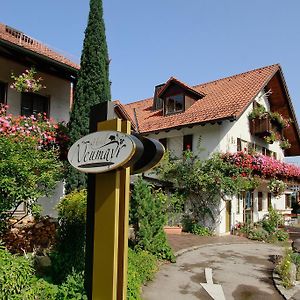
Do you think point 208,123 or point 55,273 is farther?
point 208,123

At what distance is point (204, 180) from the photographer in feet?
58.9

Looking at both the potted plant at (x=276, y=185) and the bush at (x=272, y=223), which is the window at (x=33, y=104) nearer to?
the bush at (x=272, y=223)

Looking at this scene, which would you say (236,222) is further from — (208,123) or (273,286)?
(273,286)

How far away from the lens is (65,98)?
12.6 metres

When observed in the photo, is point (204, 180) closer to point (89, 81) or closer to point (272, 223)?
point (272, 223)

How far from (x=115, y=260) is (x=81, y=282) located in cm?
172

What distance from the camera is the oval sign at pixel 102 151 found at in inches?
189

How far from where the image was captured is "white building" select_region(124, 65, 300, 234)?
19.2m

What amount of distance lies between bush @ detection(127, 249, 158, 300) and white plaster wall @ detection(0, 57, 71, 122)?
586 centimetres

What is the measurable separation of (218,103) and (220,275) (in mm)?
12639

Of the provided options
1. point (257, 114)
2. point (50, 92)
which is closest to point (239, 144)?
point (257, 114)

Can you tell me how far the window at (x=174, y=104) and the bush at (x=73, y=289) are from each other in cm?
1681

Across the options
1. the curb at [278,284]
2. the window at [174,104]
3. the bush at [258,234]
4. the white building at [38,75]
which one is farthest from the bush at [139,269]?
the window at [174,104]

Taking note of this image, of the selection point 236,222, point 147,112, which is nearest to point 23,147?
point 236,222
